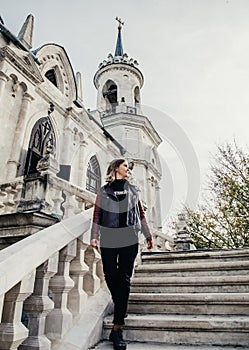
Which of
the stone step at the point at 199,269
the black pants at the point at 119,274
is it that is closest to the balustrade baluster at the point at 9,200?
the stone step at the point at 199,269

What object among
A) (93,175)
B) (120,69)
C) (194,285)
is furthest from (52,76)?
(194,285)

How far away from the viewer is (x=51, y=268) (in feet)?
6.61

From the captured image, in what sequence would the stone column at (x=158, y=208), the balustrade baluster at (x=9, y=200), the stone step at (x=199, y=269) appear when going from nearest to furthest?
the stone step at (x=199, y=269) → the balustrade baluster at (x=9, y=200) → the stone column at (x=158, y=208)

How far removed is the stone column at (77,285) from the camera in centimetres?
235

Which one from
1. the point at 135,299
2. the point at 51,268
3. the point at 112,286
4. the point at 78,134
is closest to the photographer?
→ the point at 51,268

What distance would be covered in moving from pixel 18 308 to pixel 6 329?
125 millimetres

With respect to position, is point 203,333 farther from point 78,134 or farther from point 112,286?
point 78,134

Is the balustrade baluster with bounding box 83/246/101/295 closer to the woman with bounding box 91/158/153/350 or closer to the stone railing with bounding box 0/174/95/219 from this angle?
the woman with bounding box 91/158/153/350

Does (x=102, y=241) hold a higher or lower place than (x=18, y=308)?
higher

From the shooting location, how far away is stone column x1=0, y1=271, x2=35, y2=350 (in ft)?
5.16

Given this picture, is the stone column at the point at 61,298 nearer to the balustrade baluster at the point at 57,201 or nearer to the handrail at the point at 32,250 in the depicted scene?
the handrail at the point at 32,250

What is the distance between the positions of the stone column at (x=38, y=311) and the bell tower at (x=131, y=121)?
13.1 m

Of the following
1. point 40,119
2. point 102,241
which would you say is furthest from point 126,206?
point 40,119

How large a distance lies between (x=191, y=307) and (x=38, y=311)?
1.66 m
